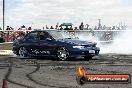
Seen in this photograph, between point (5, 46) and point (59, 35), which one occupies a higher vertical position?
point (59, 35)

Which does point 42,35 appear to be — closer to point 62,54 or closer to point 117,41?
point 62,54

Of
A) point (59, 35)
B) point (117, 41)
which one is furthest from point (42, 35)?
point (117, 41)

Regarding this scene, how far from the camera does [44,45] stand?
17.8m

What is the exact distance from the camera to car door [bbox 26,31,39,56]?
717 inches

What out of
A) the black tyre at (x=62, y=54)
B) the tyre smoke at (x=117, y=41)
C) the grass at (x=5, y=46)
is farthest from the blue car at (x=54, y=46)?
the tyre smoke at (x=117, y=41)

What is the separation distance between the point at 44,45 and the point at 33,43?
78 cm

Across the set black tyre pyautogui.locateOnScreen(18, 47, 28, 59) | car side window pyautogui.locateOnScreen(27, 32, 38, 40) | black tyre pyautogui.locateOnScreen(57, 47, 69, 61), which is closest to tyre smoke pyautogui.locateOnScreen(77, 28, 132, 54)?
car side window pyautogui.locateOnScreen(27, 32, 38, 40)

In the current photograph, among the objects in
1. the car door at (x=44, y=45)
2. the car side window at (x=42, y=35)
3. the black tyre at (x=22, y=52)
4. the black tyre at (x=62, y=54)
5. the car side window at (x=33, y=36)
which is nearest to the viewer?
the black tyre at (x=62, y=54)

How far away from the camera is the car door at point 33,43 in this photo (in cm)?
1820

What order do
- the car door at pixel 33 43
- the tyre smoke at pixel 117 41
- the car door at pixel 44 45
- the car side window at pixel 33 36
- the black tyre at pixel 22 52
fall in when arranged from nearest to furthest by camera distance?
the car door at pixel 44 45
the car door at pixel 33 43
the car side window at pixel 33 36
the black tyre at pixel 22 52
the tyre smoke at pixel 117 41

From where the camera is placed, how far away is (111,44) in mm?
28094

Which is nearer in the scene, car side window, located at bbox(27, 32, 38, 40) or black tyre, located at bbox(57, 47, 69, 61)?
black tyre, located at bbox(57, 47, 69, 61)

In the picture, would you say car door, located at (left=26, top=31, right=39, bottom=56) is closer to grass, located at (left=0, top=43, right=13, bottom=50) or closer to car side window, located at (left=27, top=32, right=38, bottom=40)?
car side window, located at (left=27, top=32, right=38, bottom=40)

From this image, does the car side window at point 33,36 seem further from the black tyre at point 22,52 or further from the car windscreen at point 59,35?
the car windscreen at point 59,35
